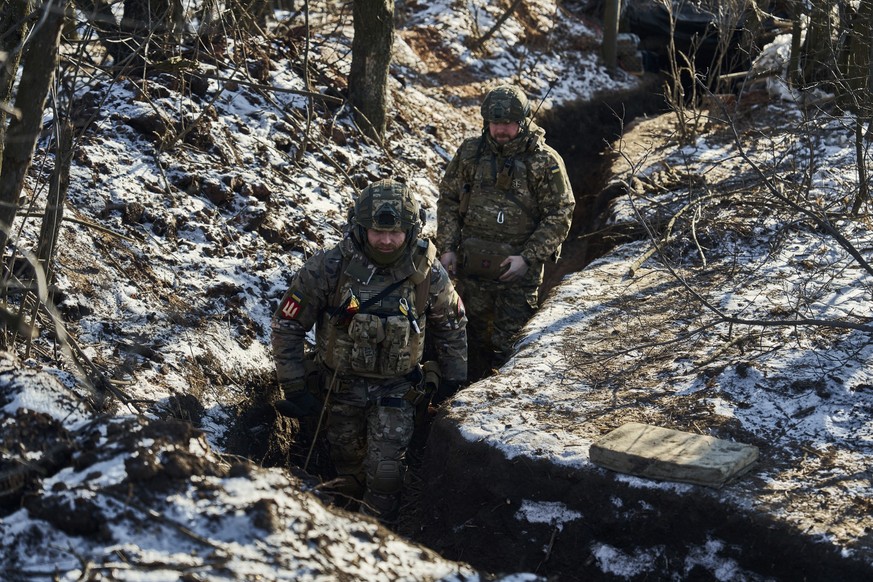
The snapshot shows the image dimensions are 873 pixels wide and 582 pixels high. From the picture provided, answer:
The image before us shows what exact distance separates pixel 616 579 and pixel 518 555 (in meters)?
0.55

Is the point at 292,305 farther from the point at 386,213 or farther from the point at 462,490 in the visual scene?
the point at 462,490

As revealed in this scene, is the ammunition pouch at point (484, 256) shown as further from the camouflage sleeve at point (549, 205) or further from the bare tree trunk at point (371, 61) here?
the bare tree trunk at point (371, 61)

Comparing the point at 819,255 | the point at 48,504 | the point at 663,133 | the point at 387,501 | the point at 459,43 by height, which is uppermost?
the point at 459,43

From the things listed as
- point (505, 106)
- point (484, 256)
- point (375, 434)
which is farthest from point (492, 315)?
point (375, 434)

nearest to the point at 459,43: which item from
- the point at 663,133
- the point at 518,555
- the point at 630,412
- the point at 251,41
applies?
the point at 663,133

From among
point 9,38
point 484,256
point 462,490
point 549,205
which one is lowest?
point 462,490

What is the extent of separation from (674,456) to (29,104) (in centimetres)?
364

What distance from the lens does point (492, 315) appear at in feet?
27.0

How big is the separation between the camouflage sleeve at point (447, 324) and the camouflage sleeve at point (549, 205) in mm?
1427

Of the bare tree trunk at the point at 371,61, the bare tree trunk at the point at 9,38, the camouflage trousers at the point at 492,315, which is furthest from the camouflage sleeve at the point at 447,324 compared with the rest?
the bare tree trunk at the point at 371,61

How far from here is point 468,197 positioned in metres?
7.99

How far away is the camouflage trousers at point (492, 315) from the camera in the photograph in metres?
8.01

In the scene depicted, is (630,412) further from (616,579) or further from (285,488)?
(285,488)

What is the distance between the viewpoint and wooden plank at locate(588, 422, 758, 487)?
5.09 metres
